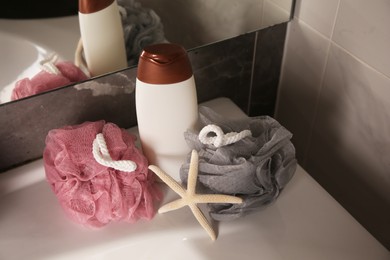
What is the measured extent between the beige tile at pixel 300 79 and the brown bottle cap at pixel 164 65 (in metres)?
0.29

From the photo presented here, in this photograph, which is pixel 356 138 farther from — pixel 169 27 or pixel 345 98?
pixel 169 27

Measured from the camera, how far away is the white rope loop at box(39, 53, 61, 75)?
0.66m

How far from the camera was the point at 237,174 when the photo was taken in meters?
0.56

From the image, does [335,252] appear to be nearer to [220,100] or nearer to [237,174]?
[237,174]

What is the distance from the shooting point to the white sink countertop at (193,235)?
23.4 inches

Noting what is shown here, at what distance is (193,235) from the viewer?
2.02 feet

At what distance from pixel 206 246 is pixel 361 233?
22cm

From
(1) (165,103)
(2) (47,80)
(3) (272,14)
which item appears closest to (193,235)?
(1) (165,103)

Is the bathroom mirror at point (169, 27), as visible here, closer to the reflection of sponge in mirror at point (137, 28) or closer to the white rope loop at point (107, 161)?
the reflection of sponge in mirror at point (137, 28)

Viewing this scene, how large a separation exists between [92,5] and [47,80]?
131mm

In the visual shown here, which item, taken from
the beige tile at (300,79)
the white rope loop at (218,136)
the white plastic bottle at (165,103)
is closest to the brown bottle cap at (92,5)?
the white plastic bottle at (165,103)

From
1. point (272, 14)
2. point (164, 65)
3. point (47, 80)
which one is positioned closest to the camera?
point (164, 65)

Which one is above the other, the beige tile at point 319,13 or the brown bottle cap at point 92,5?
the brown bottle cap at point 92,5

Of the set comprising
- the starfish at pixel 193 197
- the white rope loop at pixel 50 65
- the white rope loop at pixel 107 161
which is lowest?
the starfish at pixel 193 197
